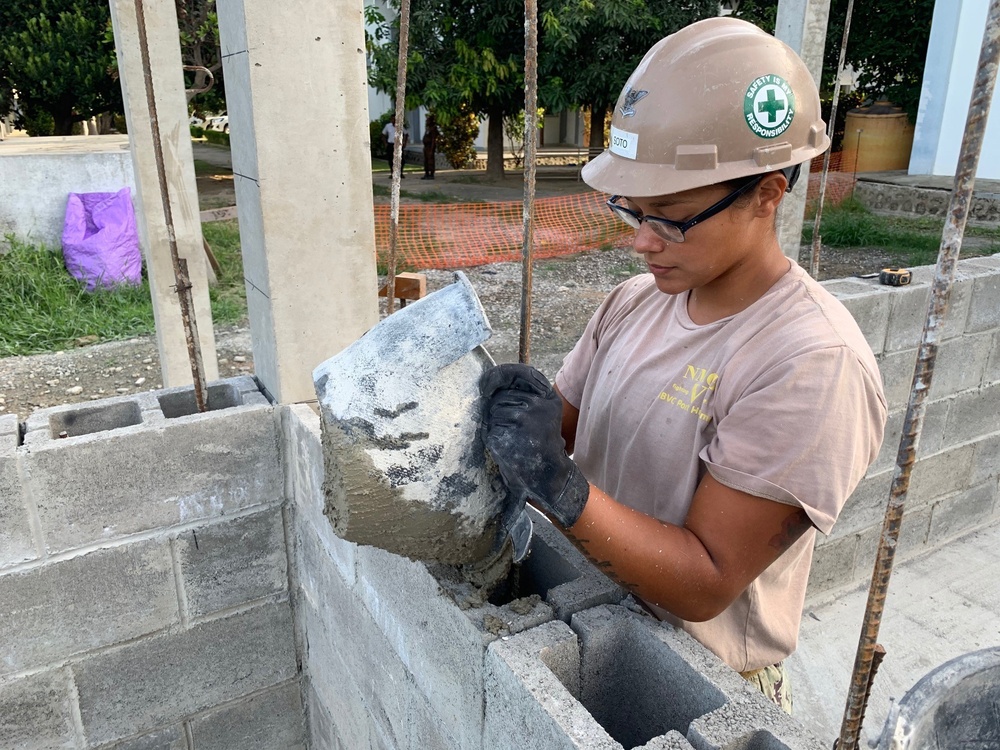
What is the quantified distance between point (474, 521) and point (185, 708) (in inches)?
80.8

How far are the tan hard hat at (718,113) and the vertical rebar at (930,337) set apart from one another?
1.38 ft

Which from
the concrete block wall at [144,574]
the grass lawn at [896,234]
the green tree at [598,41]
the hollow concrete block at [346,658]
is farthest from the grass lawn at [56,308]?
the grass lawn at [896,234]

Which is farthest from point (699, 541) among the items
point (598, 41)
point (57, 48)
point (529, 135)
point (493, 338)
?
point (57, 48)

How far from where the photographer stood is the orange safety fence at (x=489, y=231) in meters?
10.5

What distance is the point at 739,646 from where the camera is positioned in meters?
1.60

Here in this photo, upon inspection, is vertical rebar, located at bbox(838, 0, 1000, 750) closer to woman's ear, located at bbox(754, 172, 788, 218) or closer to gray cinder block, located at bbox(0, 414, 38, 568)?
woman's ear, located at bbox(754, 172, 788, 218)

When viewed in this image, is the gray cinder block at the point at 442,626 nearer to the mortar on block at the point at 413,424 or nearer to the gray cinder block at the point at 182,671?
the mortar on block at the point at 413,424

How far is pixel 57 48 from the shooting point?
43.0ft

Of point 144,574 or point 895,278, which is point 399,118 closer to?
point 144,574

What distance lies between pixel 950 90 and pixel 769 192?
14028 mm

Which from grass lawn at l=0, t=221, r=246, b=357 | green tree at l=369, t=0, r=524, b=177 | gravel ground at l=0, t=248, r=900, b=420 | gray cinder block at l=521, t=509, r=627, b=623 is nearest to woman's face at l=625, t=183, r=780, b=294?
gray cinder block at l=521, t=509, r=627, b=623

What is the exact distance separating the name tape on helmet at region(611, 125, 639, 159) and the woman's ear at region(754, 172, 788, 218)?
0.23 m

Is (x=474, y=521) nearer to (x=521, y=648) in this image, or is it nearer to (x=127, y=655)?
(x=521, y=648)

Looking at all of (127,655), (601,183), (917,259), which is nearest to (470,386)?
(601,183)
